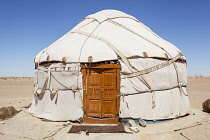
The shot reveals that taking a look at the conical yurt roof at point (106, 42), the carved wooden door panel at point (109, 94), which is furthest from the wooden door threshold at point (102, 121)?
the conical yurt roof at point (106, 42)

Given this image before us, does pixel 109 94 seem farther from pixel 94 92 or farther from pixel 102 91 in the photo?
pixel 94 92

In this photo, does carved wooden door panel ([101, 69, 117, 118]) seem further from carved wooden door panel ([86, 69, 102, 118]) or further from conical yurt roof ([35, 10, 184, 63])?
conical yurt roof ([35, 10, 184, 63])

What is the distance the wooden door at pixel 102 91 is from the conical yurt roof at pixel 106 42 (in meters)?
0.41

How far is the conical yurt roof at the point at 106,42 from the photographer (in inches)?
242

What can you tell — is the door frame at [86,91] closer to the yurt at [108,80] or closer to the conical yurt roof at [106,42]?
the yurt at [108,80]

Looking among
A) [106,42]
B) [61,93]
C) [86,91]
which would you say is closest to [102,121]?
[86,91]

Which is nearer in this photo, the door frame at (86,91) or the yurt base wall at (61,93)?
the door frame at (86,91)

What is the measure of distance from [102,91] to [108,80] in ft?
1.29

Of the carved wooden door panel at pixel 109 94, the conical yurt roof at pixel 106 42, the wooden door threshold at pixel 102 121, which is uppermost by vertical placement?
the conical yurt roof at pixel 106 42

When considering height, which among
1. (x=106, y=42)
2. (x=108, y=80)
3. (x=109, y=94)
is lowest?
(x=109, y=94)

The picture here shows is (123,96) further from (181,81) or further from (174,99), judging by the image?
(181,81)

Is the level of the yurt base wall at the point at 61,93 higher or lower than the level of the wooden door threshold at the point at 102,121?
higher

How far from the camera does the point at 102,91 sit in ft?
20.2

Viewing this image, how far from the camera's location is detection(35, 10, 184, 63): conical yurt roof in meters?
6.14
